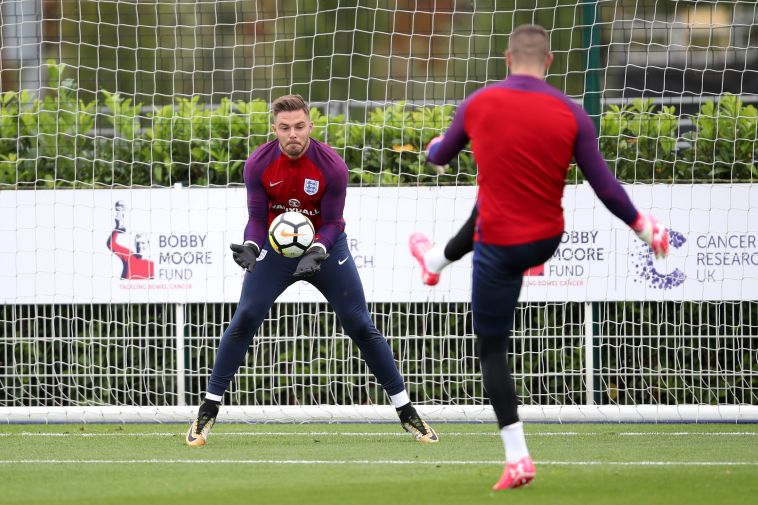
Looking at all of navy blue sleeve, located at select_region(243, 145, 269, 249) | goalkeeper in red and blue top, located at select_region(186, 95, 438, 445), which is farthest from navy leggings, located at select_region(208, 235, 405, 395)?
navy blue sleeve, located at select_region(243, 145, 269, 249)

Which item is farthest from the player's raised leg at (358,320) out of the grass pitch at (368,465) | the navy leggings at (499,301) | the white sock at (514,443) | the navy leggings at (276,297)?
the white sock at (514,443)

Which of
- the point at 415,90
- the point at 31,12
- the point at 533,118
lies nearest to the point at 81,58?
the point at 31,12

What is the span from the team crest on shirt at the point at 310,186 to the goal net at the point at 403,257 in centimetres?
213

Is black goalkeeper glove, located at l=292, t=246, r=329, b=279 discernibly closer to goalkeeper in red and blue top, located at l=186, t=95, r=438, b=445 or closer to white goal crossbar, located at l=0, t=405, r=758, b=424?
goalkeeper in red and blue top, located at l=186, t=95, r=438, b=445

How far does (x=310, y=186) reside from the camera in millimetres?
7617

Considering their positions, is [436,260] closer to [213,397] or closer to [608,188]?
[608,188]

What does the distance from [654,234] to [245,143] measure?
537 cm

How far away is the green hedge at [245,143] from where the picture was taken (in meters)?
10.1

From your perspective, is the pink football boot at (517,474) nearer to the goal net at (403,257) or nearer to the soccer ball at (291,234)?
the soccer ball at (291,234)

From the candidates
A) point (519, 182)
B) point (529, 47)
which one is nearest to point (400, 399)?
point (519, 182)

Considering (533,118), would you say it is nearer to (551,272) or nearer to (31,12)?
(551,272)

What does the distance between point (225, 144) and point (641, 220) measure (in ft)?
17.7

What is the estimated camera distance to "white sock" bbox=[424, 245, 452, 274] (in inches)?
244

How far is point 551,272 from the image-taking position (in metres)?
9.65
